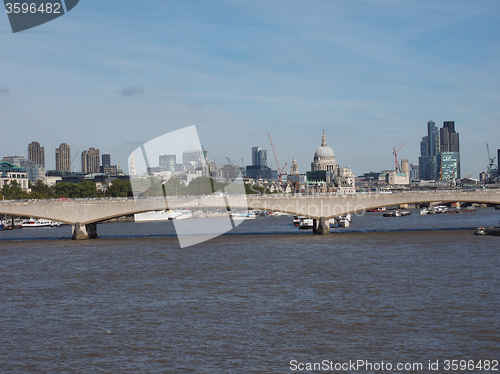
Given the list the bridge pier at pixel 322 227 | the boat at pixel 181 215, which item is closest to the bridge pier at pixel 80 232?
the bridge pier at pixel 322 227

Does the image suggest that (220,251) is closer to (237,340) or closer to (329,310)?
(329,310)

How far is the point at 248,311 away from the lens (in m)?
30.1

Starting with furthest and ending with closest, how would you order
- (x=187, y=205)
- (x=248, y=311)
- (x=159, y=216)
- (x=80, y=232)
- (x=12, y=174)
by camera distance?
1. (x=12, y=174)
2. (x=159, y=216)
3. (x=187, y=205)
4. (x=80, y=232)
5. (x=248, y=311)

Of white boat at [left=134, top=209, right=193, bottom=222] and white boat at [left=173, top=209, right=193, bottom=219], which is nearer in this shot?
white boat at [left=134, top=209, right=193, bottom=222]

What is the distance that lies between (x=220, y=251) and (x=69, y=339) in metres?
32.3

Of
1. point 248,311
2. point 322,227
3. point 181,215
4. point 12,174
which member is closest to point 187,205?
point 322,227

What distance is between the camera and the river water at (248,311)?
2316 cm

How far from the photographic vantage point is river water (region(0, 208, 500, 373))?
23156 millimetres

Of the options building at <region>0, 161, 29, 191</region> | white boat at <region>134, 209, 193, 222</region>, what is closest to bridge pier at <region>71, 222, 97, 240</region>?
white boat at <region>134, 209, 193, 222</region>

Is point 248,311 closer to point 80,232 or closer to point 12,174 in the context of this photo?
point 80,232

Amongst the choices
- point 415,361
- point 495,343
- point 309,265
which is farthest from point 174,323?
point 309,265

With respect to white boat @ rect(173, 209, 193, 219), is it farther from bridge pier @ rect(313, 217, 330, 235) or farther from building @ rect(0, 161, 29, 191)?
building @ rect(0, 161, 29, 191)

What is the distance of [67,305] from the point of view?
32.4 m

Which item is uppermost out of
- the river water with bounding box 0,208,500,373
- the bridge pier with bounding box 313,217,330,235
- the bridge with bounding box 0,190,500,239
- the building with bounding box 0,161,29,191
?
the building with bounding box 0,161,29,191
